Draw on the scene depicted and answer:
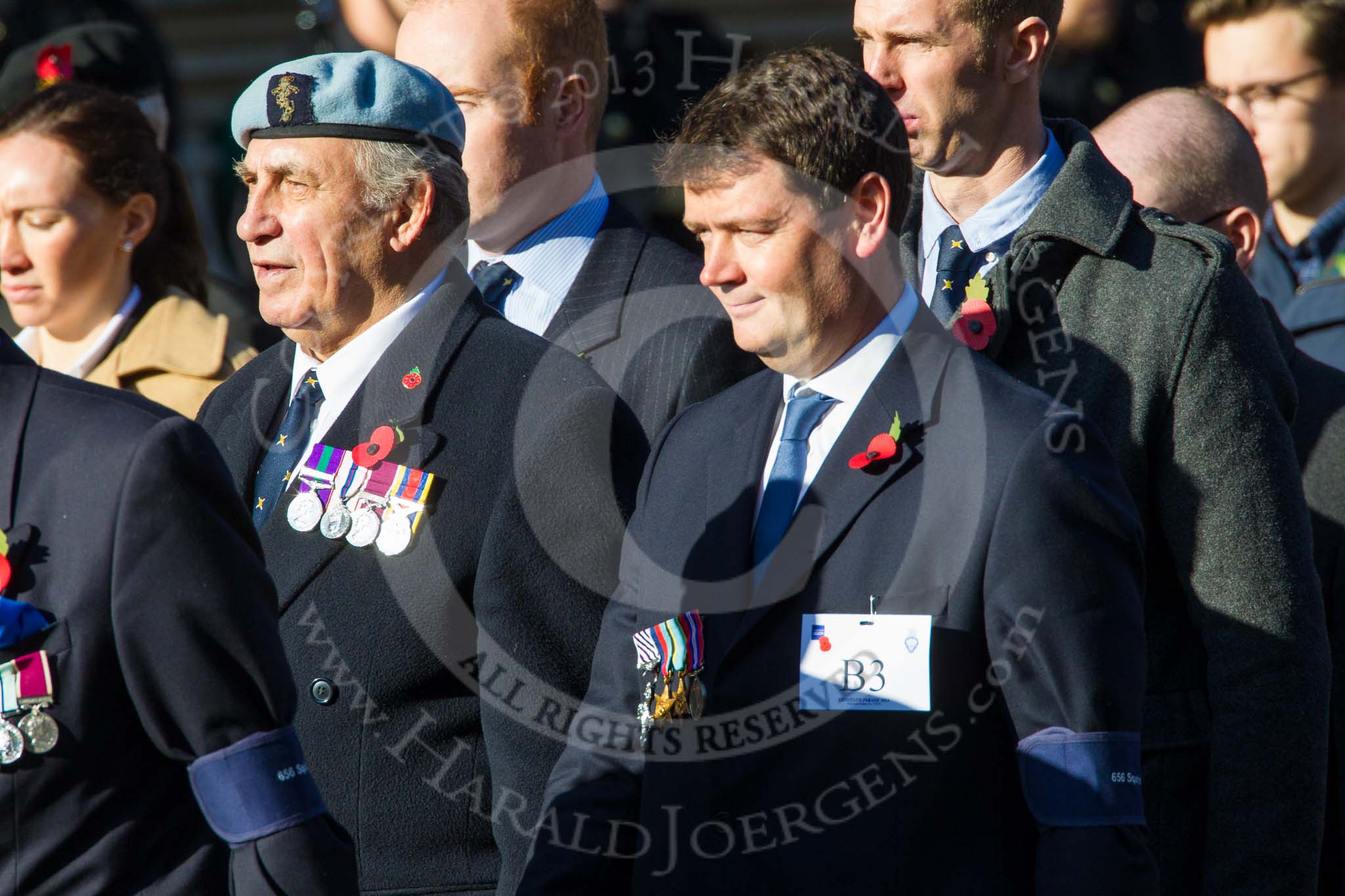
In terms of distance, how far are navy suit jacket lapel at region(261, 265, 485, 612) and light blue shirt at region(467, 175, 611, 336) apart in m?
0.49

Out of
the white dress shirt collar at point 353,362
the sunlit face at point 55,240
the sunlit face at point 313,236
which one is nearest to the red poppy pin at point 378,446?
the white dress shirt collar at point 353,362

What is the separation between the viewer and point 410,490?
9.46ft

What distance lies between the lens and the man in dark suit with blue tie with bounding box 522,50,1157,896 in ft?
7.50

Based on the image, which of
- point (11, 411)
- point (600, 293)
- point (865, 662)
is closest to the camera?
point (11, 411)

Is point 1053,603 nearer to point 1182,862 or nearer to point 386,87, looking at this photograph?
point 1182,862

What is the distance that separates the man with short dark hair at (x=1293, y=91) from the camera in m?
4.79

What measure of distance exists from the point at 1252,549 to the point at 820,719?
32.2 inches

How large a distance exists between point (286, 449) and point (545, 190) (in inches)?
36.0

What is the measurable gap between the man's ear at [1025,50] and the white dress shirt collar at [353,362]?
3.53ft

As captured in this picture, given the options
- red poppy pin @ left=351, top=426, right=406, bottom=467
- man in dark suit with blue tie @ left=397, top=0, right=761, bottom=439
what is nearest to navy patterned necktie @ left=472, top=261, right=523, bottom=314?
man in dark suit with blue tie @ left=397, top=0, right=761, bottom=439

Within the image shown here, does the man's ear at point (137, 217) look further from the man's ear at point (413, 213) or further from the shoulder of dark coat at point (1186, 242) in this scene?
the shoulder of dark coat at point (1186, 242)

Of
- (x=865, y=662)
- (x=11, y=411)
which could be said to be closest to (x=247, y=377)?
(x=11, y=411)

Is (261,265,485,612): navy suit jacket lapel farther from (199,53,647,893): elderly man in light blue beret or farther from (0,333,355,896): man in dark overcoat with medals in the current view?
(0,333,355,896): man in dark overcoat with medals

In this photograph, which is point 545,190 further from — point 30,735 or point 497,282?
point 30,735
